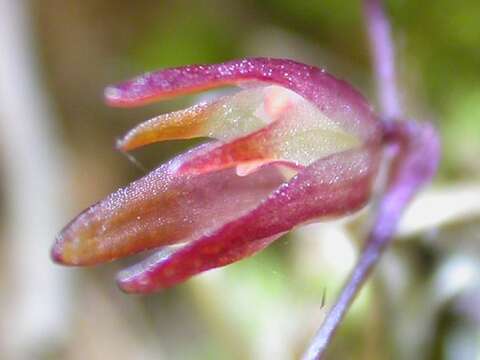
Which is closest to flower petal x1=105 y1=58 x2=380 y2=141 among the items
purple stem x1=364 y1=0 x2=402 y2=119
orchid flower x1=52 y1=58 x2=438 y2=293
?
orchid flower x1=52 y1=58 x2=438 y2=293

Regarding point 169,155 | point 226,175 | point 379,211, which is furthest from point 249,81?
point 169,155

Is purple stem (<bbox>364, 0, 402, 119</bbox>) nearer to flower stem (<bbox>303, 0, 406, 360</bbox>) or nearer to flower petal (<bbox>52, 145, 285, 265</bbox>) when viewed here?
flower stem (<bbox>303, 0, 406, 360</bbox>)

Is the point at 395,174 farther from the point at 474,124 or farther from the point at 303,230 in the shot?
the point at 474,124

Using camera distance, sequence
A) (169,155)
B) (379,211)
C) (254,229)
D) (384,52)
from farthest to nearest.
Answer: (169,155), (384,52), (379,211), (254,229)

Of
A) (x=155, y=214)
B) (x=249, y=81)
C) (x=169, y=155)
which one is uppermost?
(x=169, y=155)

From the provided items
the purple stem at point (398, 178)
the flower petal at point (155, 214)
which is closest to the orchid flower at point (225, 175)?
the flower petal at point (155, 214)

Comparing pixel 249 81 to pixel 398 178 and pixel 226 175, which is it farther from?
pixel 398 178

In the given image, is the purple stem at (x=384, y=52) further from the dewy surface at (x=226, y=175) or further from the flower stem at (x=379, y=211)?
the dewy surface at (x=226, y=175)

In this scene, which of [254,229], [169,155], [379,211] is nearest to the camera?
[254,229]

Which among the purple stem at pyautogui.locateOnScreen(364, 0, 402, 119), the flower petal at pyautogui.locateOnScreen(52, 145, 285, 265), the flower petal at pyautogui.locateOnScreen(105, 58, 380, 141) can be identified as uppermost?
the purple stem at pyautogui.locateOnScreen(364, 0, 402, 119)
